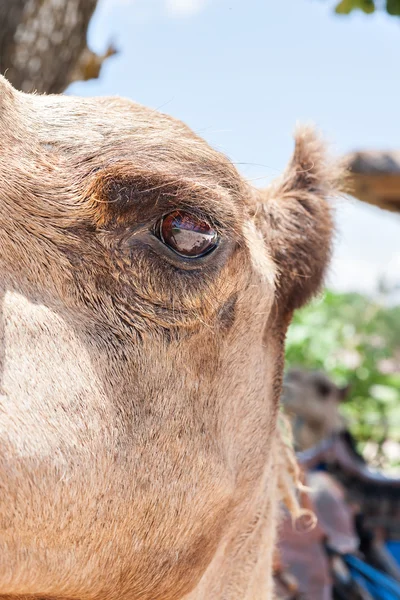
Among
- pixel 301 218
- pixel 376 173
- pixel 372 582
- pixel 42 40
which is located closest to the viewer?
pixel 301 218

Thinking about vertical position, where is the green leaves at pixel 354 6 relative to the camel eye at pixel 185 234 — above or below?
below

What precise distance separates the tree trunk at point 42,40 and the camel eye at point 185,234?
4.67ft

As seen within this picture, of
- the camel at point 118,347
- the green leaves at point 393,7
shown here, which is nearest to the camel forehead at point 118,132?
the camel at point 118,347

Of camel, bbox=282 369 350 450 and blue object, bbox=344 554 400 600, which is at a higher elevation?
blue object, bbox=344 554 400 600

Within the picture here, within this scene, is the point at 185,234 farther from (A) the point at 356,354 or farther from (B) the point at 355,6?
(A) the point at 356,354

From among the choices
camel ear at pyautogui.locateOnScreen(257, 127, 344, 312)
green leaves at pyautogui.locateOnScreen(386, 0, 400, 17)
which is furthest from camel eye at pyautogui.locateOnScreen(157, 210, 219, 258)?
green leaves at pyautogui.locateOnScreen(386, 0, 400, 17)

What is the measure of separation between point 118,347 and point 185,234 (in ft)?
0.80

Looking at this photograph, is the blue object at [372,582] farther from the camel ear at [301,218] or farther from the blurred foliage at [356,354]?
the blurred foliage at [356,354]

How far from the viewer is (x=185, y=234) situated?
4.41 ft

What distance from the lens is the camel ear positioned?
1801mm

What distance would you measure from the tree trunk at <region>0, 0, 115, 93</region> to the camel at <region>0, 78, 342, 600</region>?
1.20 metres

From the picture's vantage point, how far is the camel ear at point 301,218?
1.80m

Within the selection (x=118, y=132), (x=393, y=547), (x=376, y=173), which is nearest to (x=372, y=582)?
(x=393, y=547)

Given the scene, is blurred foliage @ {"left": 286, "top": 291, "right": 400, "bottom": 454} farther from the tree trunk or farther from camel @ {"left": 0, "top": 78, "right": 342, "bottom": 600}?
camel @ {"left": 0, "top": 78, "right": 342, "bottom": 600}
